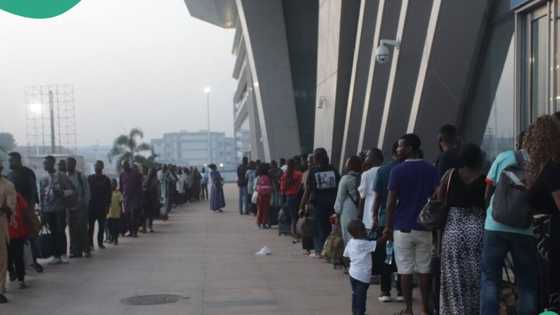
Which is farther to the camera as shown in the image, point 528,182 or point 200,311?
point 200,311

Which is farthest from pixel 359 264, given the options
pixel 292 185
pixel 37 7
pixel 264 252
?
pixel 292 185

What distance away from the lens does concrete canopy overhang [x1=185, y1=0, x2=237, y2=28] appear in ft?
126

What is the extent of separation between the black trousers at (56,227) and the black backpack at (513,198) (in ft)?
27.1

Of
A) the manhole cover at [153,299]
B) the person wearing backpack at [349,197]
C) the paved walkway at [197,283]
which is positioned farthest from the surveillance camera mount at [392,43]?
the manhole cover at [153,299]

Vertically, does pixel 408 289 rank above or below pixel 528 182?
below

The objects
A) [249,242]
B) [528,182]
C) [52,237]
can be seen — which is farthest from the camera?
[249,242]

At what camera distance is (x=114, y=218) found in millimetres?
15000

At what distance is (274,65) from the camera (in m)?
28.4

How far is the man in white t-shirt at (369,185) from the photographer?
27.6 feet

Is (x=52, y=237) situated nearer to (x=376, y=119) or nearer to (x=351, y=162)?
(x=351, y=162)

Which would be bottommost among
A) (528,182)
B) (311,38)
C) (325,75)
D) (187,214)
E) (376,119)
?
(187,214)

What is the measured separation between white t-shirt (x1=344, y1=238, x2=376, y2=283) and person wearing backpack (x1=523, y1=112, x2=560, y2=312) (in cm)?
218

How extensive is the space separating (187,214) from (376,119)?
428 inches

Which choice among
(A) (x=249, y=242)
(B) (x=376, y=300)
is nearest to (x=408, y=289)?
(B) (x=376, y=300)
